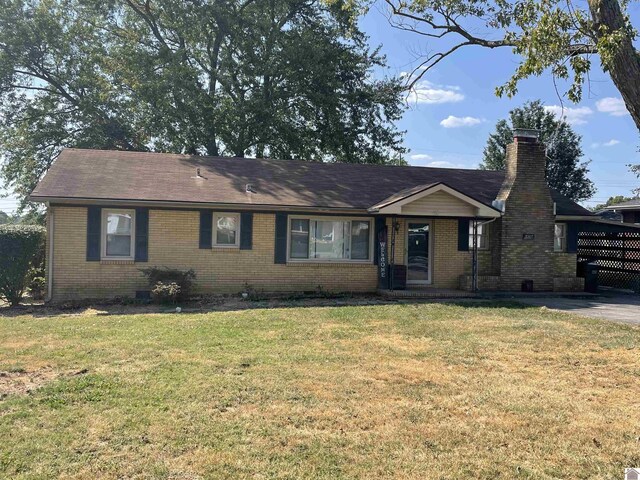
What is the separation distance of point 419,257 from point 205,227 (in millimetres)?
6690

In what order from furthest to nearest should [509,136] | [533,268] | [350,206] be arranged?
[509,136] → [533,268] → [350,206]

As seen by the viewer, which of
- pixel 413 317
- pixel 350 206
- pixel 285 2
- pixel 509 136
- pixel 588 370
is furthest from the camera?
pixel 509 136

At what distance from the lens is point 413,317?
10.7 m

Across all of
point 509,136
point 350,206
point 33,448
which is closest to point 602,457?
point 33,448

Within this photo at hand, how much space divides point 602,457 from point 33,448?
469cm

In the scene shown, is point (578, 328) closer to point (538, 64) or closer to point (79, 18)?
point (538, 64)

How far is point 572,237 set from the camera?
16422mm

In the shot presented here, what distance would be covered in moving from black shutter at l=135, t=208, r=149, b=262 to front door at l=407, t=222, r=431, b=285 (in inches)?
309

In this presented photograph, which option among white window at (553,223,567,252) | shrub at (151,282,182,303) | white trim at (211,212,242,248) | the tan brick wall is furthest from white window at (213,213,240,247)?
white window at (553,223,567,252)

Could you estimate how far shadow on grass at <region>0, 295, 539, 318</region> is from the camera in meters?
11.5

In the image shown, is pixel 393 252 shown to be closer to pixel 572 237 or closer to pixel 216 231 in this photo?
pixel 216 231

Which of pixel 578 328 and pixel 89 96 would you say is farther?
pixel 89 96

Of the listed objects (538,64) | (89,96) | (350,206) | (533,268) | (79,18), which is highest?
(79,18)

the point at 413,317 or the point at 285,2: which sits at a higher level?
the point at 285,2
